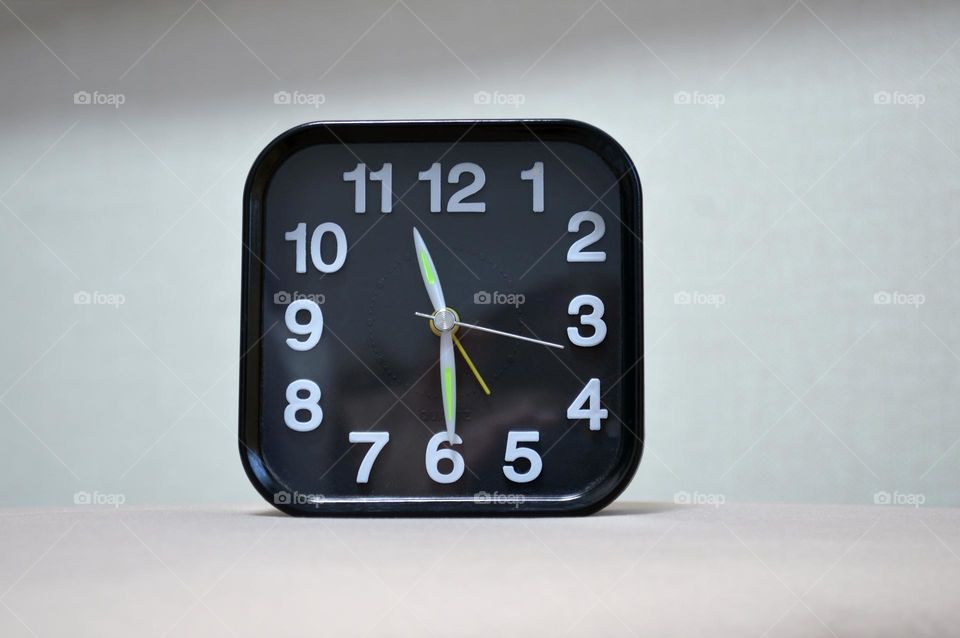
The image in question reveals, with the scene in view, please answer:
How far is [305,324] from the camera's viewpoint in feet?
3.17

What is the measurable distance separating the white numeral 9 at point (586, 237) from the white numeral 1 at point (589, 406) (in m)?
0.12

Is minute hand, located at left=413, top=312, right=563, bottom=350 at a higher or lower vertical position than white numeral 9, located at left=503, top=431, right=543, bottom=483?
higher

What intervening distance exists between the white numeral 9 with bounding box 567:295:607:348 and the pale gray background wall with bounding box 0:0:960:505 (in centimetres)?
98

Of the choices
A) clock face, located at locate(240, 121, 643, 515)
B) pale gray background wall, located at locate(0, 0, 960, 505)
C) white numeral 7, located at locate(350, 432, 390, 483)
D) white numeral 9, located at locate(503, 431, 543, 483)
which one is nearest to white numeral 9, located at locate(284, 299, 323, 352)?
clock face, located at locate(240, 121, 643, 515)

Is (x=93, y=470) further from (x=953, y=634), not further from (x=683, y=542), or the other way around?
(x=953, y=634)

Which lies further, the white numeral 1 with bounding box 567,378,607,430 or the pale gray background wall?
the pale gray background wall

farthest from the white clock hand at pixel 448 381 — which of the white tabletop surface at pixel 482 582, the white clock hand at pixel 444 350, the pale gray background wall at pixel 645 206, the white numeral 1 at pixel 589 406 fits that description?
the pale gray background wall at pixel 645 206

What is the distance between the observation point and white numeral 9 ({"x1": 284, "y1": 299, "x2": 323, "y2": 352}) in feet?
3.15

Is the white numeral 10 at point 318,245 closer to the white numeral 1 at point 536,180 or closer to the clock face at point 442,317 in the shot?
the clock face at point 442,317

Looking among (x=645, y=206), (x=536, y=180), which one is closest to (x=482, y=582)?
(x=536, y=180)

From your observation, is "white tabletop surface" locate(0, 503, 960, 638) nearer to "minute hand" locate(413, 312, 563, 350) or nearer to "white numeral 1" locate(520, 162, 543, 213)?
"minute hand" locate(413, 312, 563, 350)

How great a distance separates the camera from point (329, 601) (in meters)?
0.40

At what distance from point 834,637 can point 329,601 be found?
0.19 meters

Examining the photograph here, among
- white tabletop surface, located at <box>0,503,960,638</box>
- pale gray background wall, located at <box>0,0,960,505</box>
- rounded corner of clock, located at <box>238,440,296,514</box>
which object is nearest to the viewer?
white tabletop surface, located at <box>0,503,960,638</box>
